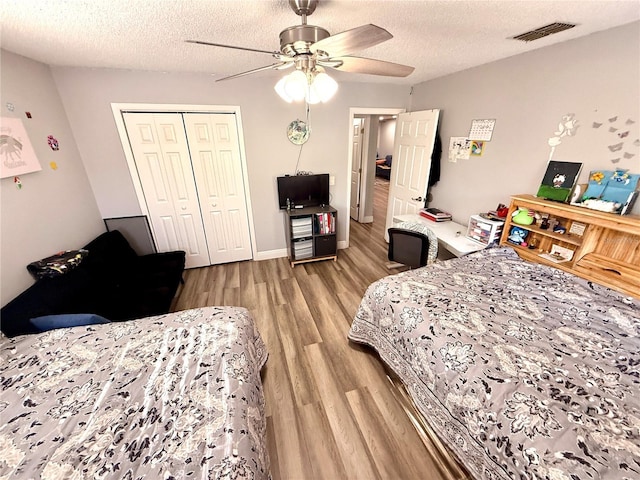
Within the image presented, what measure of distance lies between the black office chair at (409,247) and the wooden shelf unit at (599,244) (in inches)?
34.1

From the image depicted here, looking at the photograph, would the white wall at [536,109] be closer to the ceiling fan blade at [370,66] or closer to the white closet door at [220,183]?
the ceiling fan blade at [370,66]

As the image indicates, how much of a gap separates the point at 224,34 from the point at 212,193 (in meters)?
1.92

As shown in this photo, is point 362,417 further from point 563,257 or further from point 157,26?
point 157,26

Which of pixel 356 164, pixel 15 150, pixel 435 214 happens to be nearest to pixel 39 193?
pixel 15 150

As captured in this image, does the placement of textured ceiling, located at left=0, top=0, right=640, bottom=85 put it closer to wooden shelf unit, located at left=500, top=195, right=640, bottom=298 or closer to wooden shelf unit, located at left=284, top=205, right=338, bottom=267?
wooden shelf unit, located at left=500, top=195, right=640, bottom=298

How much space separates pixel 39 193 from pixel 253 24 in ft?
7.27

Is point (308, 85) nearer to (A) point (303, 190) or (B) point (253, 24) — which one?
(B) point (253, 24)

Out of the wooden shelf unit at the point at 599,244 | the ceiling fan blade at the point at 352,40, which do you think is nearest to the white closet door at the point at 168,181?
the ceiling fan blade at the point at 352,40

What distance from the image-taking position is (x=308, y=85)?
1.37 metres

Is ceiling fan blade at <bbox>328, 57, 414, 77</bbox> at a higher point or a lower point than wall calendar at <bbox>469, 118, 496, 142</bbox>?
higher

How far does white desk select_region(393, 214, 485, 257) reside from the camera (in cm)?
249

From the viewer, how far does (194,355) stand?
1.36 metres

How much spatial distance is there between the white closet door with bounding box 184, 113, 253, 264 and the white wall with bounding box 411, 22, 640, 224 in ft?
8.76

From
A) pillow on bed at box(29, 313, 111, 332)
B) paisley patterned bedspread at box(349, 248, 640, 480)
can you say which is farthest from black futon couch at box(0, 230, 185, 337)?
paisley patterned bedspread at box(349, 248, 640, 480)
